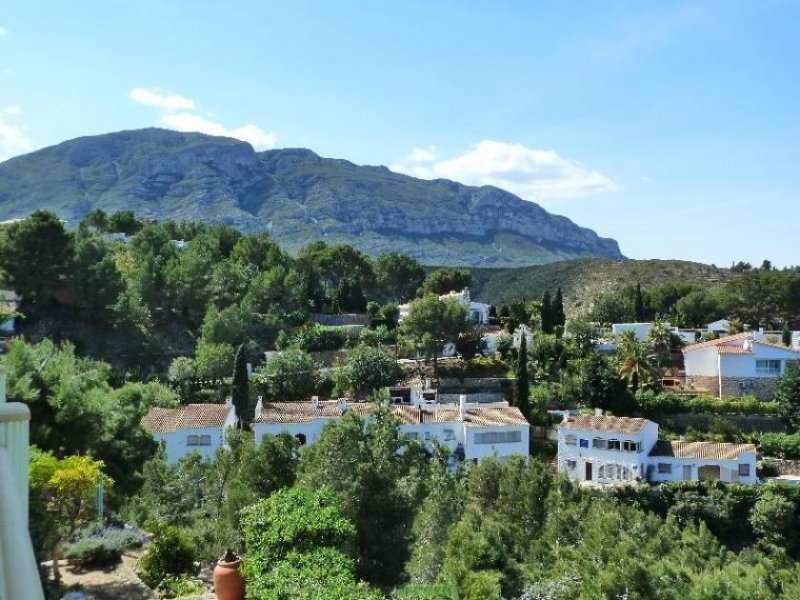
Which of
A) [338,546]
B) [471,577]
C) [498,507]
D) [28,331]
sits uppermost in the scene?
[28,331]

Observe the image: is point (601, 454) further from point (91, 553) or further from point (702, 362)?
point (91, 553)

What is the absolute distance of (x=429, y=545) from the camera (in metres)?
17.4

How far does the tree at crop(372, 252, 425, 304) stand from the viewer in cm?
6097

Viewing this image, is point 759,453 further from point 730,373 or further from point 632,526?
point 632,526

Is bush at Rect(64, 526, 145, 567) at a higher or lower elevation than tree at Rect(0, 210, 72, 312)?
lower

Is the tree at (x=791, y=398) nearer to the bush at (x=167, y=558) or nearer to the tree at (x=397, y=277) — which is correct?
the bush at (x=167, y=558)

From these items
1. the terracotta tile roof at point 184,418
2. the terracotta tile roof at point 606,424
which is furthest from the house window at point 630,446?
the terracotta tile roof at point 184,418

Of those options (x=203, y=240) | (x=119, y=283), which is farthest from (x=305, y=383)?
(x=203, y=240)

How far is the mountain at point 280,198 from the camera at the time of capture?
468ft

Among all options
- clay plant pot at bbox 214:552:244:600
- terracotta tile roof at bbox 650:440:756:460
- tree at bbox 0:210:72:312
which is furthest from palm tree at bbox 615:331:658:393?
tree at bbox 0:210:72:312

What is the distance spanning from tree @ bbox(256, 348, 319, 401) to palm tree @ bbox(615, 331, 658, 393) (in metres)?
17.4

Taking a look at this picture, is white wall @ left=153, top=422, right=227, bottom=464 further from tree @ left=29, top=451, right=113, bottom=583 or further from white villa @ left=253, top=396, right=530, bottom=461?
tree @ left=29, top=451, right=113, bottom=583

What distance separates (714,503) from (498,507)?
Result: 42.0 feet

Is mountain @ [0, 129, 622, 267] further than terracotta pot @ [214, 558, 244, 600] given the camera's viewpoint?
Yes
